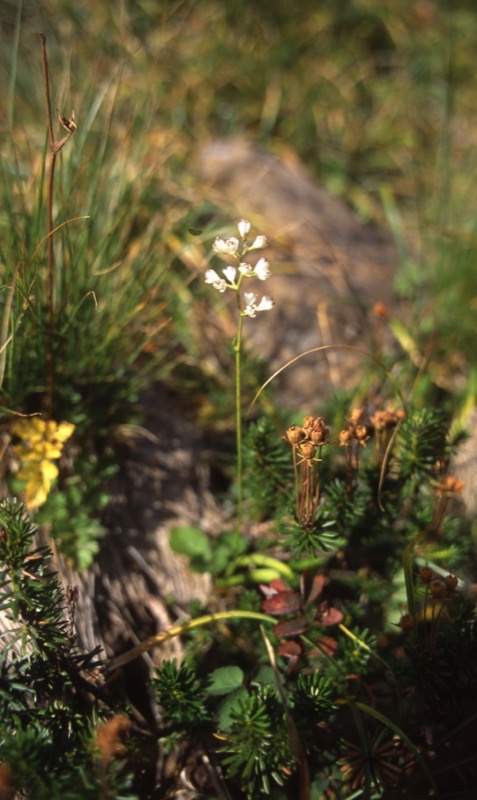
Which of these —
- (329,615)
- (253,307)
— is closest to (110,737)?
(329,615)

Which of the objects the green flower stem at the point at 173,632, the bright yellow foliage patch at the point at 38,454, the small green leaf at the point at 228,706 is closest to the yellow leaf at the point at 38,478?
the bright yellow foliage patch at the point at 38,454

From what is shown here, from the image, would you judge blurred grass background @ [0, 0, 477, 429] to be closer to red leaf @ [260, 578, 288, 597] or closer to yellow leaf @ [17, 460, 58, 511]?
yellow leaf @ [17, 460, 58, 511]

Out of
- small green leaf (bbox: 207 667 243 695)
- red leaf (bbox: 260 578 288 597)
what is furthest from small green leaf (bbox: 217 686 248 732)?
red leaf (bbox: 260 578 288 597)

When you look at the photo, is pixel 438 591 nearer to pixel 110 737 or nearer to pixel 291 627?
pixel 291 627

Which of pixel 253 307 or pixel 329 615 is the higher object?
pixel 253 307

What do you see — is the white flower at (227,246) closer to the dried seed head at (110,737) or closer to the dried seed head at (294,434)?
the dried seed head at (294,434)

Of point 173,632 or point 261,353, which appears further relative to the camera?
point 261,353
